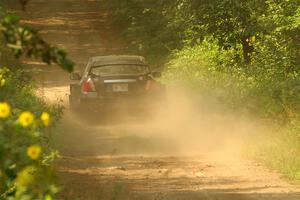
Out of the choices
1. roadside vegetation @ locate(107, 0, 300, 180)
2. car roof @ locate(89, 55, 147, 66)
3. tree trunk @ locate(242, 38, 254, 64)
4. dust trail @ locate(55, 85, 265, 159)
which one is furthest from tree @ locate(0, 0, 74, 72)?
tree trunk @ locate(242, 38, 254, 64)

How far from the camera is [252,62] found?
19984 millimetres

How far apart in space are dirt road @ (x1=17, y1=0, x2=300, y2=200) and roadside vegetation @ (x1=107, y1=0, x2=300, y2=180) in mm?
681

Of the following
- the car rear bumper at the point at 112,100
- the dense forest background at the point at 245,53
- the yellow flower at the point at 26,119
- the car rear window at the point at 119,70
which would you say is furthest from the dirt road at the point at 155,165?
the yellow flower at the point at 26,119

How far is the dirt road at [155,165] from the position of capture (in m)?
10.0

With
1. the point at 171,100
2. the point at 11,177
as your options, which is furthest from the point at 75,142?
the point at 11,177

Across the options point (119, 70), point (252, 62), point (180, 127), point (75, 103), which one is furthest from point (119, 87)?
point (252, 62)

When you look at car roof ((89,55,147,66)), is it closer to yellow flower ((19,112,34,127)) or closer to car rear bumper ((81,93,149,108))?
car rear bumper ((81,93,149,108))

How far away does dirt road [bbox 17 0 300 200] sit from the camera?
32.9ft

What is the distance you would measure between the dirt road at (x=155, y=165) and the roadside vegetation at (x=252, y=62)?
0.68m

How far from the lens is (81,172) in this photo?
38.3ft

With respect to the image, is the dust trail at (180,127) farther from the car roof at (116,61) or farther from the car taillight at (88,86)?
the car roof at (116,61)

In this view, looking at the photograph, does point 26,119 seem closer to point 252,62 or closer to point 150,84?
point 150,84

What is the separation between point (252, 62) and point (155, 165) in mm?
8502

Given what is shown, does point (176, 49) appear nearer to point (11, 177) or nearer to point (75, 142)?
point (75, 142)
